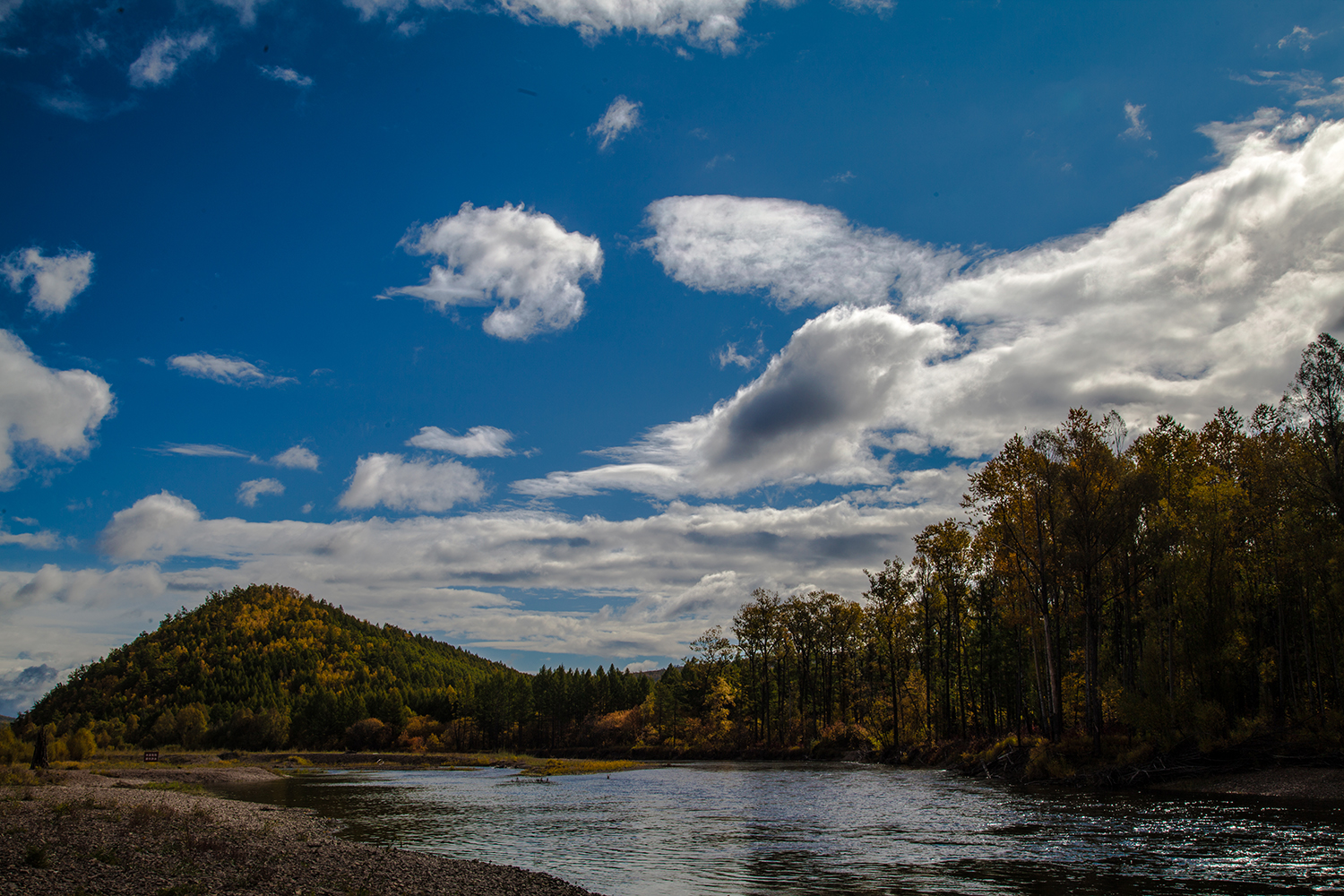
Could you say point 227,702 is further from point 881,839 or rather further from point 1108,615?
point 881,839

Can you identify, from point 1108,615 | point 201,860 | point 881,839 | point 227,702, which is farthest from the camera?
point 227,702

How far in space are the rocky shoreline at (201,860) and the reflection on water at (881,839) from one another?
2.57 m

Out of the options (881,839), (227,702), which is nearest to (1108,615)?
(881,839)

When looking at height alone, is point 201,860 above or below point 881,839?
above

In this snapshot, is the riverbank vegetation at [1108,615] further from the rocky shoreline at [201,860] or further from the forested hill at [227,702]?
the forested hill at [227,702]

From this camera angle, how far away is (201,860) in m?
17.1

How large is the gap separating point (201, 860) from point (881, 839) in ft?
63.7

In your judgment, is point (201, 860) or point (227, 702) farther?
point (227, 702)

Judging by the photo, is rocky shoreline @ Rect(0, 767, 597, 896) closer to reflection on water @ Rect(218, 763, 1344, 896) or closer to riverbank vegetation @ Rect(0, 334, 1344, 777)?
reflection on water @ Rect(218, 763, 1344, 896)

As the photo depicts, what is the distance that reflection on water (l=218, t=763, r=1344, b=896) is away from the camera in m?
16.4

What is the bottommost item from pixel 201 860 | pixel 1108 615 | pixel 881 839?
pixel 881 839

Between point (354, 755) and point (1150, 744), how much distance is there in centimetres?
11532

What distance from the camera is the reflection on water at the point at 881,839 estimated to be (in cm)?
1642

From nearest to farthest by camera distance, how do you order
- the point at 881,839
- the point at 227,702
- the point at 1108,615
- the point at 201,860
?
1. the point at 201,860
2. the point at 881,839
3. the point at 1108,615
4. the point at 227,702
